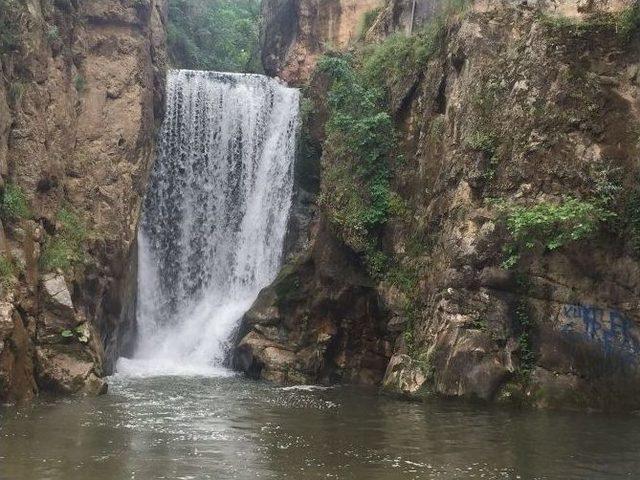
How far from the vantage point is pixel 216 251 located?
24.4m

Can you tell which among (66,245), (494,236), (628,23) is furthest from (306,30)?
(494,236)

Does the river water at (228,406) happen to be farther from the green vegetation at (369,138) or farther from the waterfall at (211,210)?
the green vegetation at (369,138)

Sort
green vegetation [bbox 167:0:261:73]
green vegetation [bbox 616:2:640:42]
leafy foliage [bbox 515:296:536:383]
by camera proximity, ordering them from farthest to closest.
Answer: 1. green vegetation [bbox 167:0:261:73]
2. green vegetation [bbox 616:2:640:42]
3. leafy foliage [bbox 515:296:536:383]

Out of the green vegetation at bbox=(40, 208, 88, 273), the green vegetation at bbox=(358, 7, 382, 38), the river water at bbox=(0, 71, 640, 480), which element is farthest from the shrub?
the green vegetation at bbox=(358, 7, 382, 38)

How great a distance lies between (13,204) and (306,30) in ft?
60.1

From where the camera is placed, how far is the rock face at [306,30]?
1190 inches

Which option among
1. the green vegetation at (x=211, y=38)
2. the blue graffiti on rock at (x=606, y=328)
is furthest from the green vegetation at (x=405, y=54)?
the green vegetation at (x=211, y=38)

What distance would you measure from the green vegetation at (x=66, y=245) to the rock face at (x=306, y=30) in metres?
14.3

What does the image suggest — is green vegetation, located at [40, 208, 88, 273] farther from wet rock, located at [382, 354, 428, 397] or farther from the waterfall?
wet rock, located at [382, 354, 428, 397]

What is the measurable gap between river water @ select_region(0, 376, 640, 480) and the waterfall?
8229mm

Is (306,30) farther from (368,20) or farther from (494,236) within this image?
(494,236)

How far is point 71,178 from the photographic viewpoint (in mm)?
19859

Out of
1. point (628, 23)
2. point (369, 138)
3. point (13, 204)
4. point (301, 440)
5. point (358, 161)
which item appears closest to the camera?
point (301, 440)

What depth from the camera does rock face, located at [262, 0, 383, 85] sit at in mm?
30234
